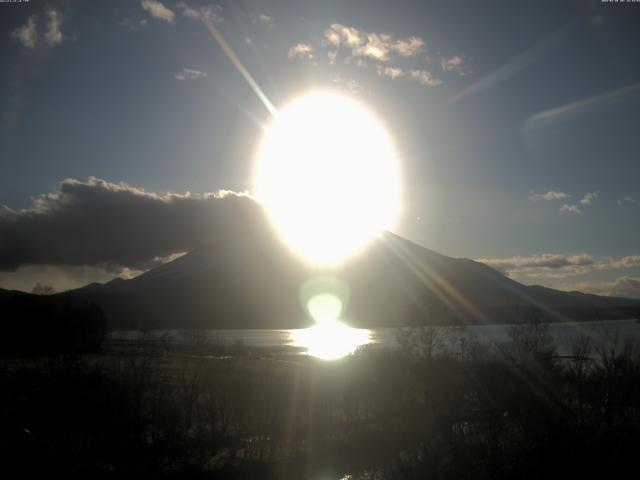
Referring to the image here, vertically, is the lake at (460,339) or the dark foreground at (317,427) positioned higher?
the lake at (460,339)

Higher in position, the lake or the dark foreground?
the lake

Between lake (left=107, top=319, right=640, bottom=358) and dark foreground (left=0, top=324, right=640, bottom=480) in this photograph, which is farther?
lake (left=107, top=319, right=640, bottom=358)

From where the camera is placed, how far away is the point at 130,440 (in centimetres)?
1521

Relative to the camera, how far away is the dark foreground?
38.1 feet

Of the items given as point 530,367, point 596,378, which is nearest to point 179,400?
point 596,378

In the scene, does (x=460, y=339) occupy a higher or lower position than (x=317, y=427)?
higher

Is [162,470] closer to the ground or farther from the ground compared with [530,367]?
closer to the ground

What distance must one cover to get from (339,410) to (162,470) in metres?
11.1

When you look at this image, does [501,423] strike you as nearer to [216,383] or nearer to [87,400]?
[216,383]

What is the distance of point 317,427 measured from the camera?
19.8m

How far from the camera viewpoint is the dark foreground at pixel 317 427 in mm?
11617

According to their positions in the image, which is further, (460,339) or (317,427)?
(460,339)

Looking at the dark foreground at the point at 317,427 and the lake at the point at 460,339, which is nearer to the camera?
the dark foreground at the point at 317,427

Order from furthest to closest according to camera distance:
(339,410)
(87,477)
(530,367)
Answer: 1. (530,367)
2. (339,410)
3. (87,477)
